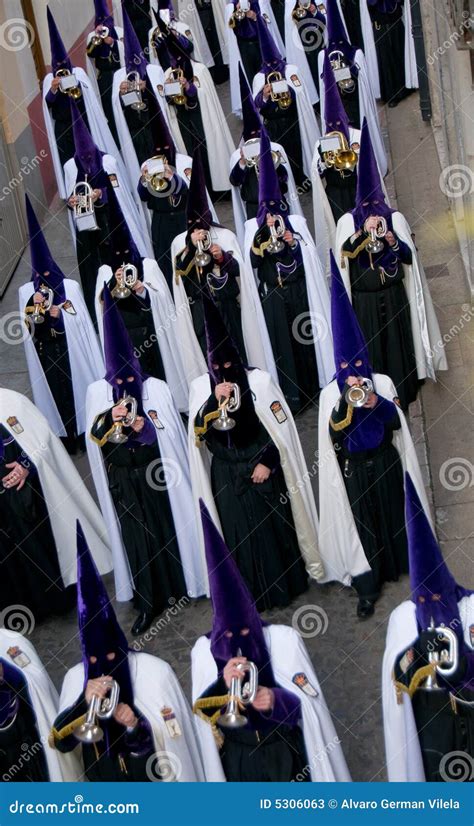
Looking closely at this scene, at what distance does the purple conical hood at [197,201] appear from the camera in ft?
36.0

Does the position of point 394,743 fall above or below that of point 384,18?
below

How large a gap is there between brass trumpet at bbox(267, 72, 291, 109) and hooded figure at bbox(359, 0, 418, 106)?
93.0 inches

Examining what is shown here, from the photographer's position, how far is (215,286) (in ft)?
36.3

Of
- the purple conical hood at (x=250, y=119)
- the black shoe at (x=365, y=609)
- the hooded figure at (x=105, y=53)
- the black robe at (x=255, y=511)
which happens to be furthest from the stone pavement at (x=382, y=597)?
the hooded figure at (x=105, y=53)

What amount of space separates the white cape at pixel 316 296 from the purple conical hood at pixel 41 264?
4.69 ft

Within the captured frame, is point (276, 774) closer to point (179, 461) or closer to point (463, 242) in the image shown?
point (179, 461)

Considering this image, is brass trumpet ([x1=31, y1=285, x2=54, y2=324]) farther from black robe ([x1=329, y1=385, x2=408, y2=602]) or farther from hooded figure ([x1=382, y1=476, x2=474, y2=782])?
hooded figure ([x1=382, y1=476, x2=474, y2=782])

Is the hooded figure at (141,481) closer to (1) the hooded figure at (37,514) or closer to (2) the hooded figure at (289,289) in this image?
(1) the hooded figure at (37,514)

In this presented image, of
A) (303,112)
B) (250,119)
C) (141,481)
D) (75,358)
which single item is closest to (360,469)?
(141,481)

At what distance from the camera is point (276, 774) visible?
7203mm

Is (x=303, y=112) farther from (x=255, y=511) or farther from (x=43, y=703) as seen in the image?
(x=43, y=703)

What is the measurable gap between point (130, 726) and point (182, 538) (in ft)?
7.98

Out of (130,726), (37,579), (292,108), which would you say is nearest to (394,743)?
(130,726)

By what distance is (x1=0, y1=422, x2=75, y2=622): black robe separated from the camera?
9.38 meters
